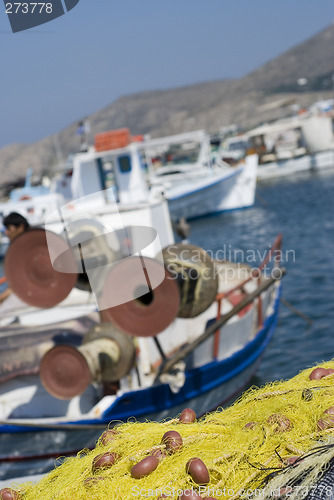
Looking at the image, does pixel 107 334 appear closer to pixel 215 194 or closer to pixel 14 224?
pixel 14 224

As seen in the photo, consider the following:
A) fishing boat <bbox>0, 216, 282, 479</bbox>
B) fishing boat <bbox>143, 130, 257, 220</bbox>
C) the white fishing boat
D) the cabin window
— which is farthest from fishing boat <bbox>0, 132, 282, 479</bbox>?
the white fishing boat

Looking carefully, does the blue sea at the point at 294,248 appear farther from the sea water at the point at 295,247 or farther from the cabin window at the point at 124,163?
the cabin window at the point at 124,163

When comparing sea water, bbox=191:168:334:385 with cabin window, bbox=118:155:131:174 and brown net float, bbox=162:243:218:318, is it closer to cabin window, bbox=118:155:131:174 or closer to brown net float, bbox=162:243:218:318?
brown net float, bbox=162:243:218:318

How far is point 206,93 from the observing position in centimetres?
16938

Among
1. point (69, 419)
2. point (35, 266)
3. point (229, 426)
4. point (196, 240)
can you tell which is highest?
point (35, 266)

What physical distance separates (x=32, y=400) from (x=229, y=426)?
5640mm

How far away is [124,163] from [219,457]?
27665 millimetres

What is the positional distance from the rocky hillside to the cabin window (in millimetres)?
63563

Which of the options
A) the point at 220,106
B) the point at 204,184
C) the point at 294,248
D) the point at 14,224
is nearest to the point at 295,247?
the point at 294,248

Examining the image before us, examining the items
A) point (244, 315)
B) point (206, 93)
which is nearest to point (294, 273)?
point (244, 315)

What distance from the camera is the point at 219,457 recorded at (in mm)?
3320

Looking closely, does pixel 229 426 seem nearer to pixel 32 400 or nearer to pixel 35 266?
pixel 35 266

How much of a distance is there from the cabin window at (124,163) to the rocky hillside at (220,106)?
63.6 m

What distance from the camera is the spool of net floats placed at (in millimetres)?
3133
